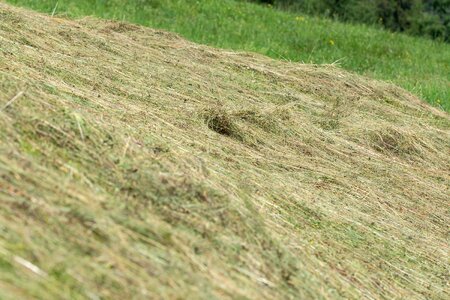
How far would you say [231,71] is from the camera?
6691mm

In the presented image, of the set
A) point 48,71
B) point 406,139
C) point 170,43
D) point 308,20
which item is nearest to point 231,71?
point 170,43

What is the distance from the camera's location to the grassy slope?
9.63m

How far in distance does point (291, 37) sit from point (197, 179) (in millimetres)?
8421

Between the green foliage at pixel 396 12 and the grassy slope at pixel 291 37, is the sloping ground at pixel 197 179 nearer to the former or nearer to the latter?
the grassy slope at pixel 291 37

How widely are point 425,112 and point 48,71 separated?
4180 mm

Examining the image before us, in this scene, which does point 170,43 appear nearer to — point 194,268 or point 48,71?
point 48,71

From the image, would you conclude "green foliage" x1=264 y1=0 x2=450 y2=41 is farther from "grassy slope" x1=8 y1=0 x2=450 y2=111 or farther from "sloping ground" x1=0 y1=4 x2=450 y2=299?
"sloping ground" x1=0 y1=4 x2=450 y2=299

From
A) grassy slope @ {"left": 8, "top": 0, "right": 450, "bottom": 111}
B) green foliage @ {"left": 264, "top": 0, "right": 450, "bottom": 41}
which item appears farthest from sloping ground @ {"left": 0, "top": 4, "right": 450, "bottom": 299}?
green foliage @ {"left": 264, "top": 0, "right": 450, "bottom": 41}

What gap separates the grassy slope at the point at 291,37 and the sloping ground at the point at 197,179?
104 inches

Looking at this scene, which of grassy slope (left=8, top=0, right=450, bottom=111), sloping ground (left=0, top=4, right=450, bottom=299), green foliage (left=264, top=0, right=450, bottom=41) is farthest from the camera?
green foliage (left=264, top=0, right=450, bottom=41)

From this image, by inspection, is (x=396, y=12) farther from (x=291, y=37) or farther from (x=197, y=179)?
(x=197, y=179)

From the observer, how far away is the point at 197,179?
3244 millimetres

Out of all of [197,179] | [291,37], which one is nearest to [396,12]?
[291,37]

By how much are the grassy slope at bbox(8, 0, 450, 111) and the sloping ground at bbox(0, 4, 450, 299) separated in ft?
8.66
